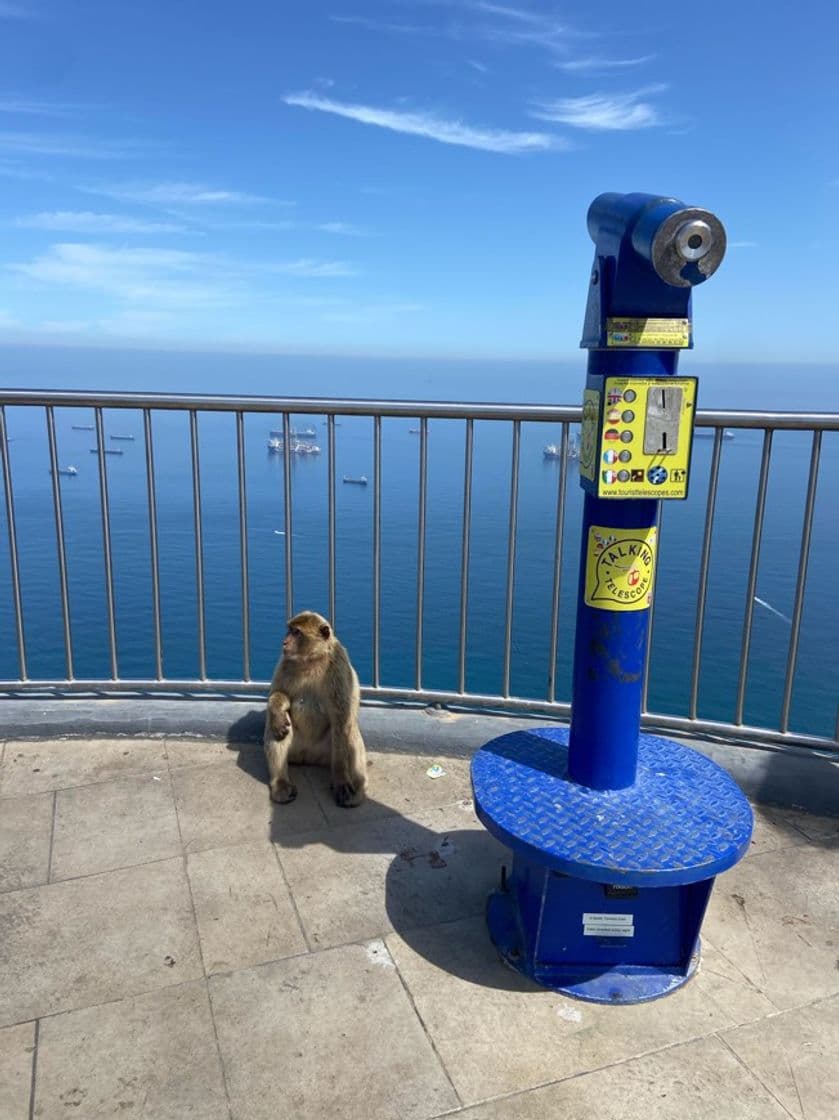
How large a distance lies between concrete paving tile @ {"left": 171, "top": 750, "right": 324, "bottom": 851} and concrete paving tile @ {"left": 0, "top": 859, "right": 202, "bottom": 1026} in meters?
0.26

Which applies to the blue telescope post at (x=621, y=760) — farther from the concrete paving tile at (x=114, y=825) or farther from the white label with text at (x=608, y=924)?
the concrete paving tile at (x=114, y=825)

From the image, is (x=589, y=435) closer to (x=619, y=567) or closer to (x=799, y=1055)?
(x=619, y=567)

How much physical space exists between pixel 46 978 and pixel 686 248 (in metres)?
2.82

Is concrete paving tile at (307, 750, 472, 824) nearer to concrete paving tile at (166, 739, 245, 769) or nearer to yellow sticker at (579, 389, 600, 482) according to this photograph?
concrete paving tile at (166, 739, 245, 769)

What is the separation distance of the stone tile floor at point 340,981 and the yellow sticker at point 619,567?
1.21 meters

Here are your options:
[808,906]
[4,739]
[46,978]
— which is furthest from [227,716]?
[808,906]

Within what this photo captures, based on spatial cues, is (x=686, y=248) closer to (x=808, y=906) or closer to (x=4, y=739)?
(x=808, y=906)

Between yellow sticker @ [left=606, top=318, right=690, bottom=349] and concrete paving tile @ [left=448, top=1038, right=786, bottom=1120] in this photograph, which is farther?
yellow sticker @ [left=606, top=318, right=690, bottom=349]

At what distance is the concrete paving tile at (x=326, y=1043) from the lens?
2070 millimetres

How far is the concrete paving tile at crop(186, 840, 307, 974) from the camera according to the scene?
2.61 metres

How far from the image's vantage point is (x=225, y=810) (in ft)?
11.3

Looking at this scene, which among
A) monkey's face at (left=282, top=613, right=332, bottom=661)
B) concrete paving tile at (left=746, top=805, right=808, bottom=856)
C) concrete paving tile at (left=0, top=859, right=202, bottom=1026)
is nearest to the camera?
concrete paving tile at (left=0, top=859, right=202, bottom=1026)

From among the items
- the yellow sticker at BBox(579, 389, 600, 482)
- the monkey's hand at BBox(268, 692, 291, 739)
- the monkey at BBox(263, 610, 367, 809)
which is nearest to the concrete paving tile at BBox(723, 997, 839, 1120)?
the yellow sticker at BBox(579, 389, 600, 482)

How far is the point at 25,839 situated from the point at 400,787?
5.10 feet
